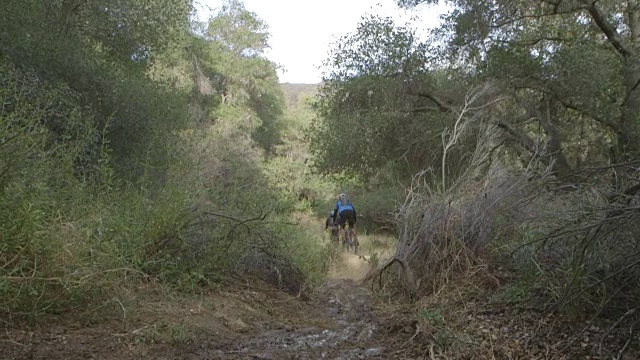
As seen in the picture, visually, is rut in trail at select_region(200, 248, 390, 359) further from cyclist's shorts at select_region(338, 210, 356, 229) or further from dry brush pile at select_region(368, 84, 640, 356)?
cyclist's shorts at select_region(338, 210, 356, 229)

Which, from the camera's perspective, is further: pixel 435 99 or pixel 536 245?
pixel 435 99

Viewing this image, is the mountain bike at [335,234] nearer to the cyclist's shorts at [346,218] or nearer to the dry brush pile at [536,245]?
the cyclist's shorts at [346,218]

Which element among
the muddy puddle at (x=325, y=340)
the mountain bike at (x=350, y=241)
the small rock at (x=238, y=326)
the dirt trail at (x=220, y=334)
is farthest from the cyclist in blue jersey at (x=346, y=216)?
the small rock at (x=238, y=326)

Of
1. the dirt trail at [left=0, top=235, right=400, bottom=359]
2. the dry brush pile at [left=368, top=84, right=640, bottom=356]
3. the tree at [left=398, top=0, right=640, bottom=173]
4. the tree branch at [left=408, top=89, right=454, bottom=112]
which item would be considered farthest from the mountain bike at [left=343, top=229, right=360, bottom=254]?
the dirt trail at [left=0, top=235, right=400, bottom=359]

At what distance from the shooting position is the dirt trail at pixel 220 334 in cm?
404

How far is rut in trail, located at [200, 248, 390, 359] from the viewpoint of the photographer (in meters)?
4.62

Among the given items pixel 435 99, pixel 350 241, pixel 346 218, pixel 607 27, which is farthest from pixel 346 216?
pixel 607 27

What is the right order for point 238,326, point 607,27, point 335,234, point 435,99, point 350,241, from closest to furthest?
point 238,326, point 607,27, point 435,99, point 350,241, point 335,234

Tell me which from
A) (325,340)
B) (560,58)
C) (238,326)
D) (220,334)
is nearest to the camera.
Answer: (220,334)

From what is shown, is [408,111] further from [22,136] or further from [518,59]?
[22,136]

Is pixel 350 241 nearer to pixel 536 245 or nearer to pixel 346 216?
pixel 346 216

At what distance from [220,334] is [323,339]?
41.4 inches

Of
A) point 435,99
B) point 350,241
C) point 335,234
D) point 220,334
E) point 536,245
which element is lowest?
point 350,241

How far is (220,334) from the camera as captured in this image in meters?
5.27
